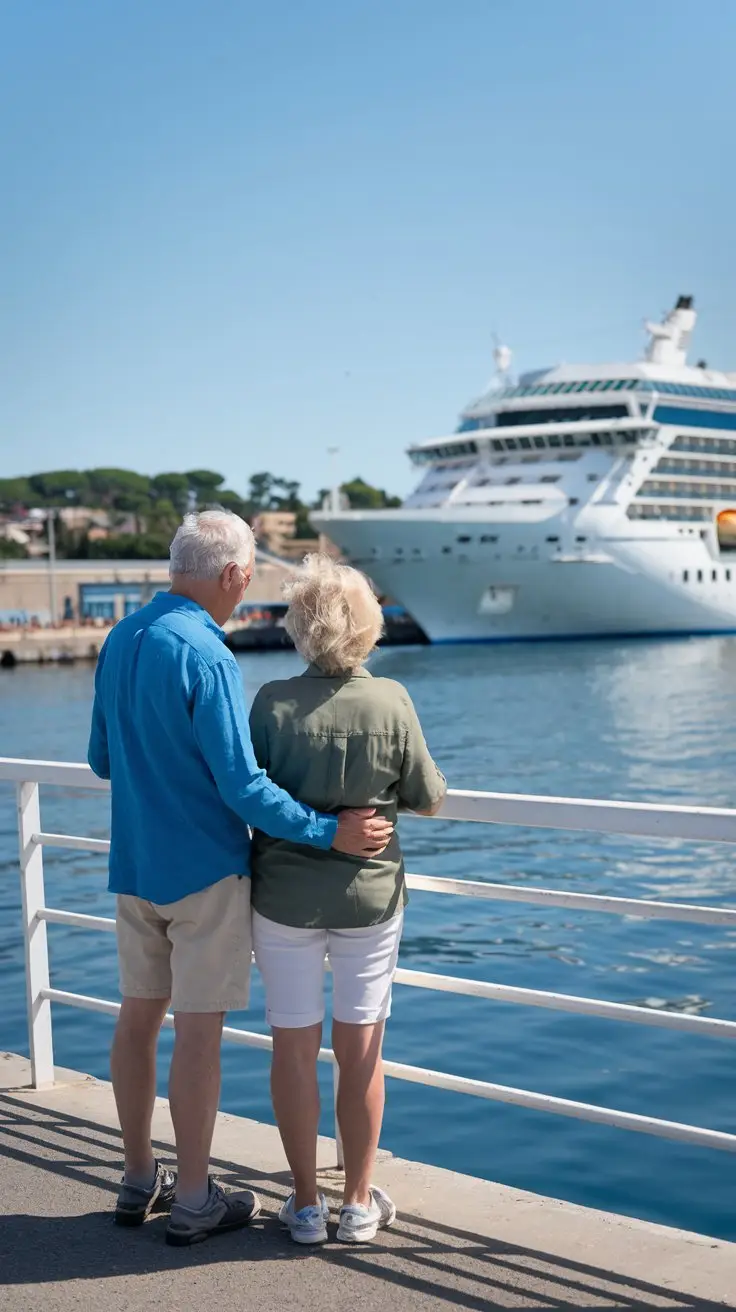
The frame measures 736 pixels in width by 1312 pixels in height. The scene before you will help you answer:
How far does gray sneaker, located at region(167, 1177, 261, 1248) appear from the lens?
289 centimetres

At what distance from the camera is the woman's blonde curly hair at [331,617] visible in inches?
111

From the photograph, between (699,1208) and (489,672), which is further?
(489,672)

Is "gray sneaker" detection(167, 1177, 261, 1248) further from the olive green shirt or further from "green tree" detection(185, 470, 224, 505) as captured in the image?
"green tree" detection(185, 470, 224, 505)

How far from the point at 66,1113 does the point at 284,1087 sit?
1.14 metres

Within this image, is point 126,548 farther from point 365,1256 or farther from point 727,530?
point 365,1256

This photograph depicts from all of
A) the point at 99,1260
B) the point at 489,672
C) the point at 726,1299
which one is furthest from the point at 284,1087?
the point at 489,672

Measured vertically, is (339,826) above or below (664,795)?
above

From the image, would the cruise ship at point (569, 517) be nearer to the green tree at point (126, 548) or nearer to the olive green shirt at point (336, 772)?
Result: the olive green shirt at point (336, 772)

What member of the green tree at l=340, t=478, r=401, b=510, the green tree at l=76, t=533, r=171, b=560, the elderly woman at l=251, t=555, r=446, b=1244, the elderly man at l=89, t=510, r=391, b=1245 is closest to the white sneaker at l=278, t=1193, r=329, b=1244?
the elderly woman at l=251, t=555, r=446, b=1244

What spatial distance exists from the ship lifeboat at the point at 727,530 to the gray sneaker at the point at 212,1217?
57.4 m

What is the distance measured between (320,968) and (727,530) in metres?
58.0

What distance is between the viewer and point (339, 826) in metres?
2.79

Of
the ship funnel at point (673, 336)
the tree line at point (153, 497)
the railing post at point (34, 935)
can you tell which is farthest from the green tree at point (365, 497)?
the railing post at point (34, 935)

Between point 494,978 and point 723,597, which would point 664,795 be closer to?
point 494,978
